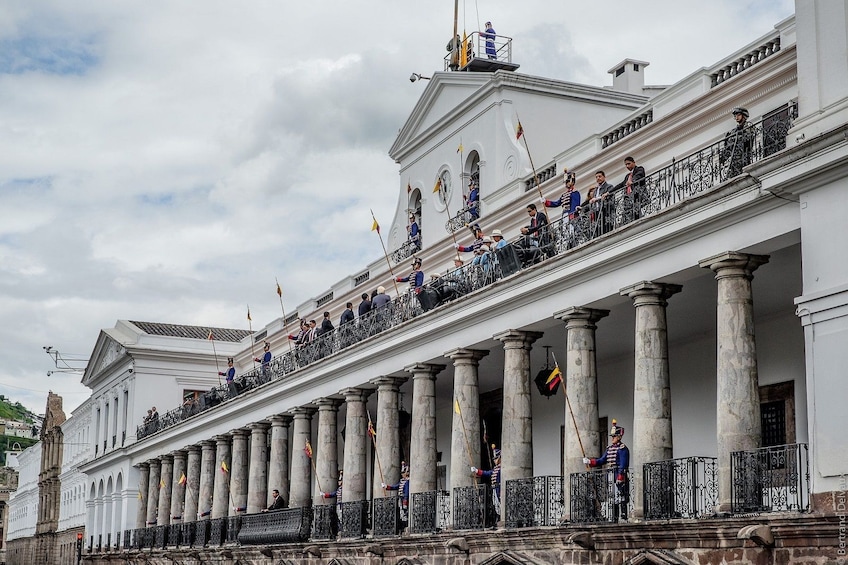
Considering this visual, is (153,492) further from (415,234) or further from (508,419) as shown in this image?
(508,419)

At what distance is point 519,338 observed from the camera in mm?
26156

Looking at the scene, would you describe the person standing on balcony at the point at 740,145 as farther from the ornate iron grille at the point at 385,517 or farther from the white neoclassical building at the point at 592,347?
the ornate iron grille at the point at 385,517

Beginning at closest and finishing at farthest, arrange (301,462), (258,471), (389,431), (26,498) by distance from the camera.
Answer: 1. (389,431)
2. (301,462)
3. (258,471)
4. (26,498)

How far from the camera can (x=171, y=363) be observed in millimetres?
63719

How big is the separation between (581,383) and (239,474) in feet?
74.7

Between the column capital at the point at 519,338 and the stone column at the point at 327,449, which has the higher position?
the column capital at the point at 519,338

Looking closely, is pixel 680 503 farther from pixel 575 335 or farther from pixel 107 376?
pixel 107 376

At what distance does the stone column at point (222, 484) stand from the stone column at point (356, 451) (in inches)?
468

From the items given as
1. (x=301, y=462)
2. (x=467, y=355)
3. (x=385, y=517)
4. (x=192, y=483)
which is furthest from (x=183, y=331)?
(x=467, y=355)

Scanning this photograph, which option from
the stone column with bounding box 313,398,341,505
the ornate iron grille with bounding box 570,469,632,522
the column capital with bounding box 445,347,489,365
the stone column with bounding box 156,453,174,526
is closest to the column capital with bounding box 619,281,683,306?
the ornate iron grille with bounding box 570,469,632,522

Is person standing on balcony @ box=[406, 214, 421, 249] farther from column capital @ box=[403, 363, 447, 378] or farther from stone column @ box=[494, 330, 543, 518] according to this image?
stone column @ box=[494, 330, 543, 518]

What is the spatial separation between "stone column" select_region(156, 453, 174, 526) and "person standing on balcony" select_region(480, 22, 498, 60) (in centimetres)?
2373

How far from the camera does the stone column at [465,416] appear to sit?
28.1m

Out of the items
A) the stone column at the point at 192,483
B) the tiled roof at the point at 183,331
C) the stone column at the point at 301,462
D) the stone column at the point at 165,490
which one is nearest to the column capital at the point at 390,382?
the stone column at the point at 301,462
